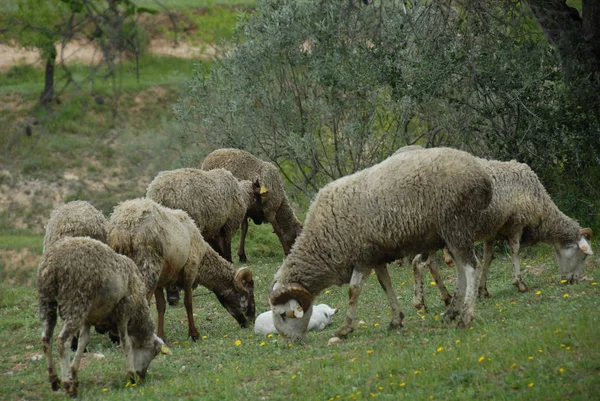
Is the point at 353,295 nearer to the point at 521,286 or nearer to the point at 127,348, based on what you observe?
the point at 127,348

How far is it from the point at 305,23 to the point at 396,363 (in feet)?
44.2

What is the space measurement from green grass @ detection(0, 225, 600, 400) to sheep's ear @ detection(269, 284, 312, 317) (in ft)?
1.49

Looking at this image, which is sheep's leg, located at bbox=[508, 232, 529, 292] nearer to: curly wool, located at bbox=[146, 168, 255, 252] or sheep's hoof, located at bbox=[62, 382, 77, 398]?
curly wool, located at bbox=[146, 168, 255, 252]

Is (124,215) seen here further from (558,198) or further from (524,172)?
(558,198)

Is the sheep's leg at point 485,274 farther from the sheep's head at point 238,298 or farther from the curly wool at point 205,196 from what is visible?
the curly wool at point 205,196

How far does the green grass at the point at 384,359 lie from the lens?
8.38 meters

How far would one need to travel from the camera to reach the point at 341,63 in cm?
2069

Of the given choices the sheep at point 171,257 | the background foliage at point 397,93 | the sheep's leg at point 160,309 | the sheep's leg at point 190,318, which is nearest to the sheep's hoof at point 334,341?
the sheep at point 171,257

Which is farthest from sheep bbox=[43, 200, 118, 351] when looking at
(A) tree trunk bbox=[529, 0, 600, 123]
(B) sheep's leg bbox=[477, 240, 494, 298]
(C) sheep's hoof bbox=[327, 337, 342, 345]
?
(A) tree trunk bbox=[529, 0, 600, 123]

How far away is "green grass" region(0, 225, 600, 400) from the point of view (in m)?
8.38

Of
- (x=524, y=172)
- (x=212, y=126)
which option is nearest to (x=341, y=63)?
(x=212, y=126)

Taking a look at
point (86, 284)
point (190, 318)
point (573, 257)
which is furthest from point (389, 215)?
point (573, 257)

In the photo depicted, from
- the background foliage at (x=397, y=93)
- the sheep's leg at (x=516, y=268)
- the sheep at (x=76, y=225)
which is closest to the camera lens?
the sheep at (x=76, y=225)

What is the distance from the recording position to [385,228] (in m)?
11.1
